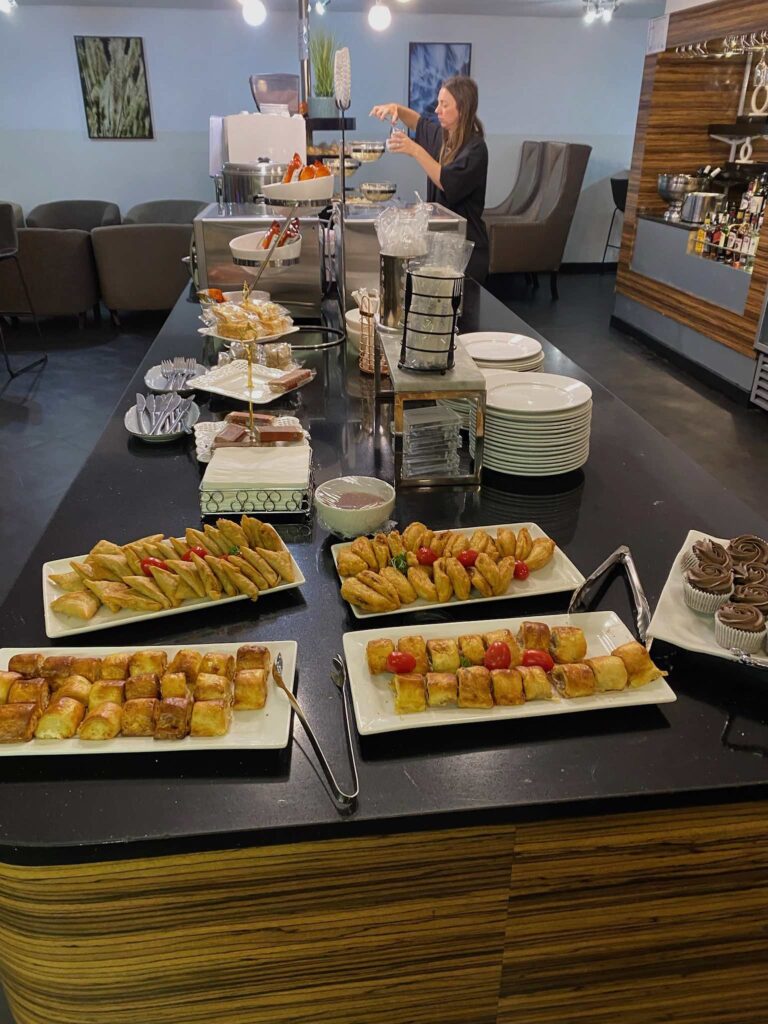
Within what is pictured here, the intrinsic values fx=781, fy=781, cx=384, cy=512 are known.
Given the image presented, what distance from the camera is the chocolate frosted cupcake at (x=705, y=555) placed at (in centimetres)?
105

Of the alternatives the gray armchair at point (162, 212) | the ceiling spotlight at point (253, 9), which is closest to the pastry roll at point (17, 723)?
the ceiling spotlight at point (253, 9)

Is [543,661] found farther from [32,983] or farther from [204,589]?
[32,983]

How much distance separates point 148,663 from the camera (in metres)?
0.92

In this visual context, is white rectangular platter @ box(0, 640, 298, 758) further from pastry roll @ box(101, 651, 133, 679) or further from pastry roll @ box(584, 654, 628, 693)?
pastry roll @ box(584, 654, 628, 693)

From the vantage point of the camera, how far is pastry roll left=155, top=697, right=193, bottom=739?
0.84m

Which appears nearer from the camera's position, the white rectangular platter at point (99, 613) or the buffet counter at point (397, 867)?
the buffet counter at point (397, 867)

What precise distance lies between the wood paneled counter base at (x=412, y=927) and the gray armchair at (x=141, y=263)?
5041 mm

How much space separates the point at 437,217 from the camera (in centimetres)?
249

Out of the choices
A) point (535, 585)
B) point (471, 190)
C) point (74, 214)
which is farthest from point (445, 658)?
point (74, 214)

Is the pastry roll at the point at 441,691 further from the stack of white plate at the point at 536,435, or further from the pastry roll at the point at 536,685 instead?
the stack of white plate at the point at 536,435

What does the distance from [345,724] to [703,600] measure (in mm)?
485

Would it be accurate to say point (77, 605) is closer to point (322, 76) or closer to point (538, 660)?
point (538, 660)

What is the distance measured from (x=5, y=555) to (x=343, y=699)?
7.37 ft

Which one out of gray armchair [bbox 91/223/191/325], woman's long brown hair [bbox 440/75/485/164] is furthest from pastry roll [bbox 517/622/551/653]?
gray armchair [bbox 91/223/191/325]
